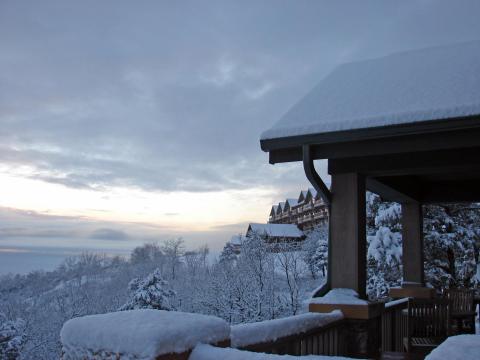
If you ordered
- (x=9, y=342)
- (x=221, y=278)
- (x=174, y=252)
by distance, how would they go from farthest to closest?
(x=174, y=252)
(x=221, y=278)
(x=9, y=342)

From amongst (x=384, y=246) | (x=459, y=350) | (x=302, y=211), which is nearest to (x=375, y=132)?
(x=459, y=350)

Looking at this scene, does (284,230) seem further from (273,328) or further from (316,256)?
(273,328)

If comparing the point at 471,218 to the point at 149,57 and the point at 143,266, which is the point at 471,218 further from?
the point at 143,266

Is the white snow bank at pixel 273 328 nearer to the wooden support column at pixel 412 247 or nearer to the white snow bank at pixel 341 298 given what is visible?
the white snow bank at pixel 341 298

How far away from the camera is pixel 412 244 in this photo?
717cm

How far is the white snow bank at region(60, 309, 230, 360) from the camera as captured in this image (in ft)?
5.52

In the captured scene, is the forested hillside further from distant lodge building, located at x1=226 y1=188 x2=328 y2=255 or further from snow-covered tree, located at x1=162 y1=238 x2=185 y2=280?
distant lodge building, located at x1=226 y1=188 x2=328 y2=255

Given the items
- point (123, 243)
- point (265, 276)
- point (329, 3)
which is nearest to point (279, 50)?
point (329, 3)

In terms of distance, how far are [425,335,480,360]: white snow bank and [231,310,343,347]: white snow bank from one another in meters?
1.16

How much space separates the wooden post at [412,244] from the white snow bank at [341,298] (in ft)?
10.1

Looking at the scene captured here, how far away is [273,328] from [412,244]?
16.6 feet

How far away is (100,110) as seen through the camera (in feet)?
53.2

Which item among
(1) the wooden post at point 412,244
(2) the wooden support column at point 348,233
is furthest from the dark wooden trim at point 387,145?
(1) the wooden post at point 412,244

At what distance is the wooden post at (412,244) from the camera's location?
23.2 ft
